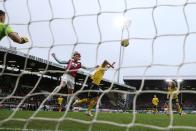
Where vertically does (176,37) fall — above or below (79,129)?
above

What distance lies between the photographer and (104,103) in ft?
124

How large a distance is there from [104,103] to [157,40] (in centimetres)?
3396

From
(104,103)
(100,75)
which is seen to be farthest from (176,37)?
(104,103)

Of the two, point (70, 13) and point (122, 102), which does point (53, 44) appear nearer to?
point (70, 13)

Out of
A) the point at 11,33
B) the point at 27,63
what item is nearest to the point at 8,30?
the point at 11,33

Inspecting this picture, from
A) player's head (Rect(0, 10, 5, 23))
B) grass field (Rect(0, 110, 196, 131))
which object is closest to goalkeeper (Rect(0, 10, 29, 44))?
player's head (Rect(0, 10, 5, 23))

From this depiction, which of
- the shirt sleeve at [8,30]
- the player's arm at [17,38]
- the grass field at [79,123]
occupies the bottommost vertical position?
the grass field at [79,123]

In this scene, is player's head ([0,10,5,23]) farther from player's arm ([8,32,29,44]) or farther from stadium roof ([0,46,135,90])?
stadium roof ([0,46,135,90])

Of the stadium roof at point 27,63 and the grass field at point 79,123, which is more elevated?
the stadium roof at point 27,63

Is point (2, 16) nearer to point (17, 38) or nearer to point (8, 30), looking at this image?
point (8, 30)

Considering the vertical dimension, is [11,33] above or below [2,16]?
below


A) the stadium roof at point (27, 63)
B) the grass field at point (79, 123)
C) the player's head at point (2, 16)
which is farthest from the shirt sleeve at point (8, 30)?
the grass field at point (79, 123)

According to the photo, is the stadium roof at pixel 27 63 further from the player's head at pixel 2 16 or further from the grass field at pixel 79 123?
the grass field at pixel 79 123

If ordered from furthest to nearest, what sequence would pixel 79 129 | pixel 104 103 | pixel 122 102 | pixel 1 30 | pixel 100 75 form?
pixel 104 103
pixel 122 102
pixel 100 75
pixel 79 129
pixel 1 30
